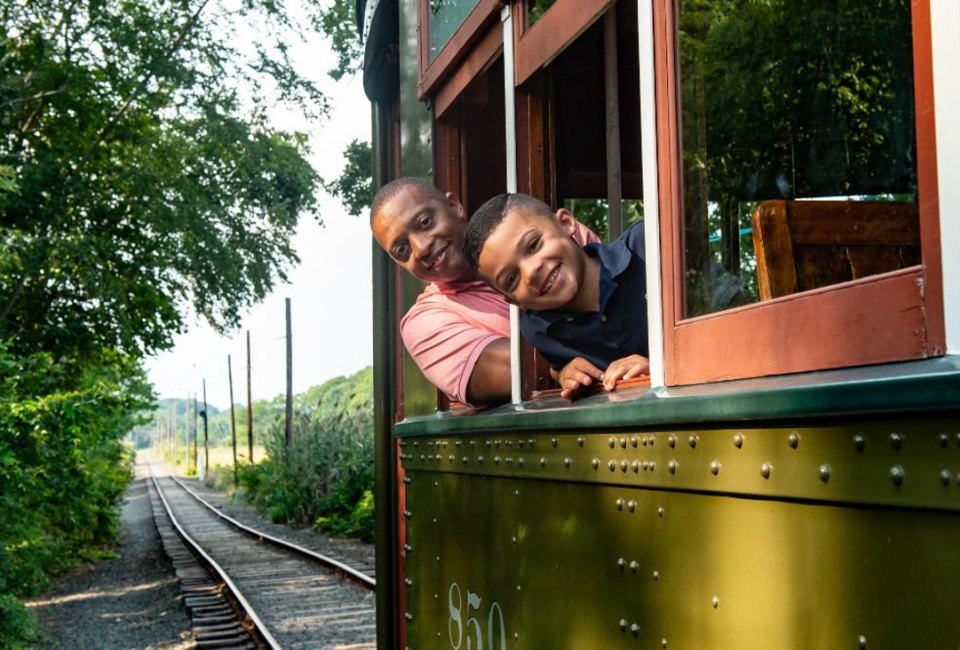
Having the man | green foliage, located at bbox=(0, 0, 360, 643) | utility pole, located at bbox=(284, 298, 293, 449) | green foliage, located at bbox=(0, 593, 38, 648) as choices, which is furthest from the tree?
the man

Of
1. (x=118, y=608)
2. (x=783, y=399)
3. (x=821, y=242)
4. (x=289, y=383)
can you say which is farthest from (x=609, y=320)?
(x=289, y=383)

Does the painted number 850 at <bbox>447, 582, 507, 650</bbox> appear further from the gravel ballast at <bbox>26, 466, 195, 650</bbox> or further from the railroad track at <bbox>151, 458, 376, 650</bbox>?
the gravel ballast at <bbox>26, 466, 195, 650</bbox>

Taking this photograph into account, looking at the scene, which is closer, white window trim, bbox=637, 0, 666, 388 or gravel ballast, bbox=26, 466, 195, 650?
white window trim, bbox=637, 0, 666, 388

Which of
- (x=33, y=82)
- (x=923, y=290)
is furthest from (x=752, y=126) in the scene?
(x=33, y=82)

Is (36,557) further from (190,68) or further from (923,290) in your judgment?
(923,290)

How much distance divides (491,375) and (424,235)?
479mm

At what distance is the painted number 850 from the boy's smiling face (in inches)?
28.6

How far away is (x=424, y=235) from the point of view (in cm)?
306

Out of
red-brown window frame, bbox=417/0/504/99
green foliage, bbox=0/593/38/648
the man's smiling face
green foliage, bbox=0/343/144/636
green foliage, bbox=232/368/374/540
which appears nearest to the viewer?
red-brown window frame, bbox=417/0/504/99

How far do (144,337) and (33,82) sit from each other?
4.36 m

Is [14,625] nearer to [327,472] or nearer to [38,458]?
[38,458]

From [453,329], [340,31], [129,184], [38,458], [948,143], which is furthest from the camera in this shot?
[340,31]

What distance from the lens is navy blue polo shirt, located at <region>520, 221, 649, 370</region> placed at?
228cm

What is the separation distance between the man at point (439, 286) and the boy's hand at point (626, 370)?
0.77 m
